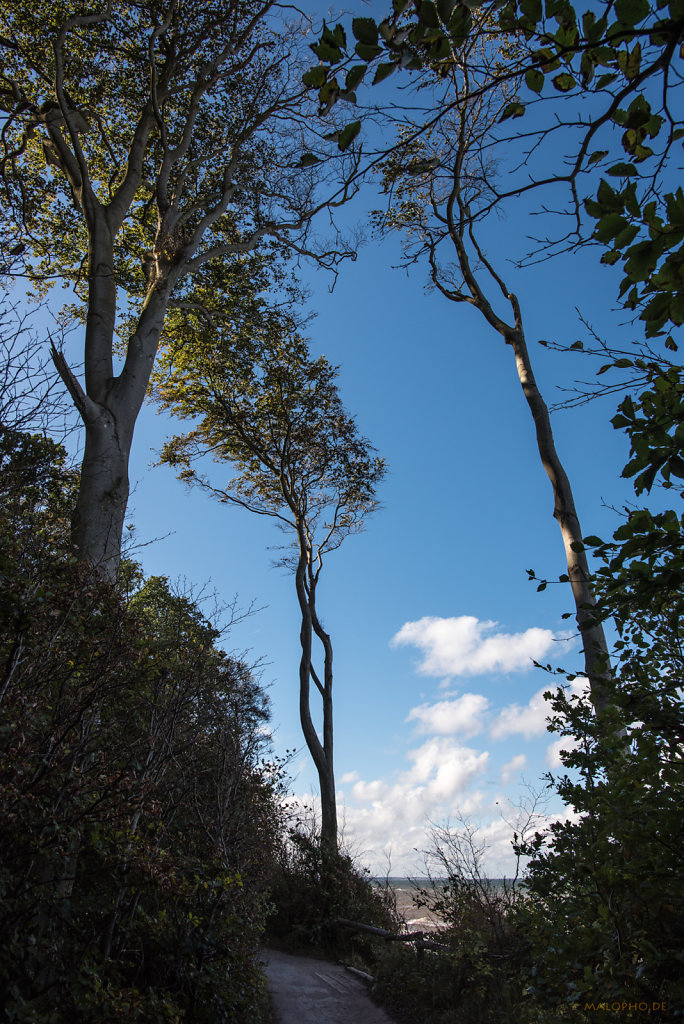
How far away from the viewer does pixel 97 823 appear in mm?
3594

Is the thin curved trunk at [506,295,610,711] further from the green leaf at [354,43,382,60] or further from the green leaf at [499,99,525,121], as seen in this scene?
the green leaf at [354,43,382,60]

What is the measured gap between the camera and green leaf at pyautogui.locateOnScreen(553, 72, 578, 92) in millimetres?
1879

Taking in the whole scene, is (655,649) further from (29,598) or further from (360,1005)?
(360,1005)

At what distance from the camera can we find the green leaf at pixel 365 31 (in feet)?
4.48

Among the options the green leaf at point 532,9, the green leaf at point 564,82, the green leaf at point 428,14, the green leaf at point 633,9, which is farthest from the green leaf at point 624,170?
the green leaf at point 564,82

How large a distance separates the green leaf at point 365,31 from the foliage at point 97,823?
10.2ft

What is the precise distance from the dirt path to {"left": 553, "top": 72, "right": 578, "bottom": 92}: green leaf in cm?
746

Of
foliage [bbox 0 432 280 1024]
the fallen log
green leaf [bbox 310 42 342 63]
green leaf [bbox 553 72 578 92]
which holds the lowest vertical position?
the fallen log

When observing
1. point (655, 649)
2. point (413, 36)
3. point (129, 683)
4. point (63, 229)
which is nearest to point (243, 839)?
point (129, 683)

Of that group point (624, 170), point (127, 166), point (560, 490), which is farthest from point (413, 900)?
point (127, 166)

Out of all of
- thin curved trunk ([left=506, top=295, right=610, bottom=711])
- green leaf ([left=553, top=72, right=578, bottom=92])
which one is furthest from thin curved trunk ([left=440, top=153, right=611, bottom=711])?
green leaf ([left=553, top=72, right=578, bottom=92])

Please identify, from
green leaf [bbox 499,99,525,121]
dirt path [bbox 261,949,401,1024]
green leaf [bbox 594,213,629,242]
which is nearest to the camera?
green leaf [bbox 594,213,629,242]

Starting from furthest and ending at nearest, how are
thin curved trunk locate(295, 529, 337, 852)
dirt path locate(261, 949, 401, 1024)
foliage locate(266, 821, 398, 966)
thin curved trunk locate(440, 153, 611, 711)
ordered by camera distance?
thin curved trunk locate(295, 529, 337, 852), foliage locate(266, 821, 398, 966), dirt path locate(261, 949, 401, 1024), thin curved trunk locate(440, 153, 611, 711)

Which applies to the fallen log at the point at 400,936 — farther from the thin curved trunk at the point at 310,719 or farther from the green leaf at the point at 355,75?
the green leaf at the point at 355,75
